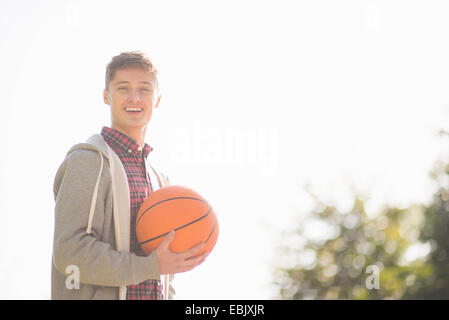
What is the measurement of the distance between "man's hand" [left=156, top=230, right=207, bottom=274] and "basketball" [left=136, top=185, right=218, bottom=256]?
0.14 feet

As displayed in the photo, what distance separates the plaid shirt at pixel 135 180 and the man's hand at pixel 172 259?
0.71 feet

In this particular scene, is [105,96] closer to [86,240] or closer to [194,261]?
[86,240]

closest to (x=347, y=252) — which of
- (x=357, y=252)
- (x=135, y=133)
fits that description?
(x=357, y=252)

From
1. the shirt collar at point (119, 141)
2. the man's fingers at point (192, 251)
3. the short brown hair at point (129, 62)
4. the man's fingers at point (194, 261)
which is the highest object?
the short brown hair at point (129, 62)

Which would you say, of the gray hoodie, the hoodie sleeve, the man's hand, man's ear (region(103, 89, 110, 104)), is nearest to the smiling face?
man's ear (region(103, 89, 110, 104))

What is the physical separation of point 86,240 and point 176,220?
54 cm

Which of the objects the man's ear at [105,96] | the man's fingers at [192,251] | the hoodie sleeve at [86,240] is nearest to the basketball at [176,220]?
the man's fingers at [192,251]

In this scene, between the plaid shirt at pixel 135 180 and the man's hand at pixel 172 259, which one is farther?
the plaid shirt at pixel 135 180

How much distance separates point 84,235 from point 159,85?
1163mm

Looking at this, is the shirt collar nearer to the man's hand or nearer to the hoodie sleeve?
the hoodie sleeve

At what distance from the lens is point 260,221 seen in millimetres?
23406

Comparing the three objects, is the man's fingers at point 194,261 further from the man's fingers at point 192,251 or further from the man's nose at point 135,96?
the man's nose at point 135,96

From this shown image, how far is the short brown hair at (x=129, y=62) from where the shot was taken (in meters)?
3.17

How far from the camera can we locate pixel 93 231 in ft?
8.81
